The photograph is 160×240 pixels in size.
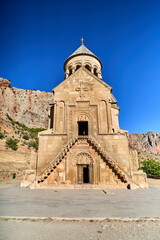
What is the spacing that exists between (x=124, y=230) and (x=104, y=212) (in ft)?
4.81

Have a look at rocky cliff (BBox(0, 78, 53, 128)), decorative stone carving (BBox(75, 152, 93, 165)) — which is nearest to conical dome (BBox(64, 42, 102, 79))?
decorative stone carving (BBox(75, 152, 93, 165))

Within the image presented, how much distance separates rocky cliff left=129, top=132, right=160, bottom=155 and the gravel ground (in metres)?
118

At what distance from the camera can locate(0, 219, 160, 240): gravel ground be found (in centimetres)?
342

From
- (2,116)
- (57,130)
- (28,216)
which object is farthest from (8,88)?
(28,216)

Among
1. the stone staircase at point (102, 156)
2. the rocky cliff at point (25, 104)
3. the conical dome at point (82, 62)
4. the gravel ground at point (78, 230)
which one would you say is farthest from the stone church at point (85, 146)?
the rocky cliff at point (25, 104)

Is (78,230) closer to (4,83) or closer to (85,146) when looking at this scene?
(85,146)

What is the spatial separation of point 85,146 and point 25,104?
68.9 metres

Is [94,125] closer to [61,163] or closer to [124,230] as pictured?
[61,163]

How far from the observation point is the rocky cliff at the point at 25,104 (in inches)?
2640

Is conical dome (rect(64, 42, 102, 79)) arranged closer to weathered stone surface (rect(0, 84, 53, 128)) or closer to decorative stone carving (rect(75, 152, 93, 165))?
decorative stone carving (rect(75, 152, 93, 165))

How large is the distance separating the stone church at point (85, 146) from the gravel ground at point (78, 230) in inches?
321

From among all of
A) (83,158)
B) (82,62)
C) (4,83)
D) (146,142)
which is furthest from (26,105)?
(146,142)

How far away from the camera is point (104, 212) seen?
16.9 ft

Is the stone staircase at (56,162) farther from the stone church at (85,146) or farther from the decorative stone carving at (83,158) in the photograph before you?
the decorative stone carving at (83,158)
